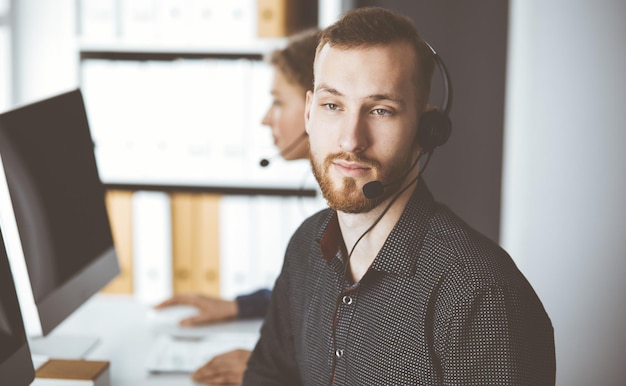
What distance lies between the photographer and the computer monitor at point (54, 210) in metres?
1.31

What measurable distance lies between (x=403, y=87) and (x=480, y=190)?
1.24 m

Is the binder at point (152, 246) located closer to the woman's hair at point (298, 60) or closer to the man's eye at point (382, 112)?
the woman's hair at point (298, 60)

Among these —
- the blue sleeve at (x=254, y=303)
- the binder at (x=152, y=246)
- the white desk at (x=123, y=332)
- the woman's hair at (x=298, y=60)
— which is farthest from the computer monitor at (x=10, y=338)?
the binder at (x=152, y=246)

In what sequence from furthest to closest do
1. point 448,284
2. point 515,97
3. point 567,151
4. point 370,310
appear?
1. point 515,97
2. point 567,151
3. point 370,310
4. point 448,284

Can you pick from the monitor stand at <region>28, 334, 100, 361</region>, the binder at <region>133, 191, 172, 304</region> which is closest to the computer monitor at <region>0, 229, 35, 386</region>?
the monitor stand at <region>28, 334, 100, 361</region>

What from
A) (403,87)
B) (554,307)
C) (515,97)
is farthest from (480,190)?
(403,87)

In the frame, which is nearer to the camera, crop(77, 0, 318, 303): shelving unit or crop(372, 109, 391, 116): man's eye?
crop(372, 109, 391, 116): man's eye

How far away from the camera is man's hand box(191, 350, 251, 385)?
1.49 metres

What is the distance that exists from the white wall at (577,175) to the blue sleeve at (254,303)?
69cm

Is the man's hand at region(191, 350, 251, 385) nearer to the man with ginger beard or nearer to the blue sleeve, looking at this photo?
the man with ginger beard

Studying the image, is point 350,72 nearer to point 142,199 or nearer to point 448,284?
point 448,284

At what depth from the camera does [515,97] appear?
2029 mm

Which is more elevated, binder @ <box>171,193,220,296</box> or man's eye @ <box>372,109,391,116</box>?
man's eye @ <box>372,109,391,116</box>

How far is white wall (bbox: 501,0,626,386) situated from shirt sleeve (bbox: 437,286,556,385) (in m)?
0.79
